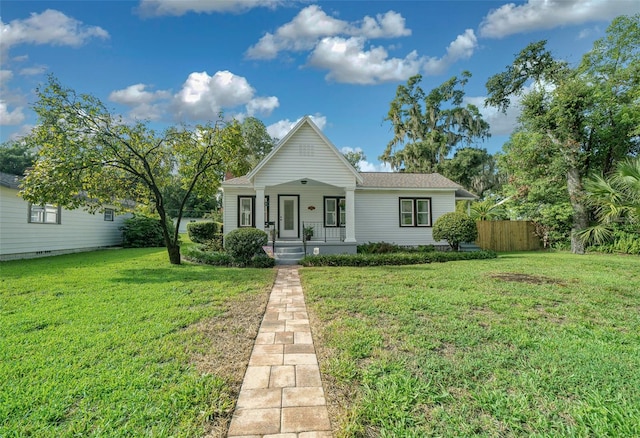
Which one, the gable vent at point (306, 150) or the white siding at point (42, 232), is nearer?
the white siding at point (42, 232)

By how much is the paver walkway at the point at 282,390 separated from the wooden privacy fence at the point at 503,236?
48.2 ft

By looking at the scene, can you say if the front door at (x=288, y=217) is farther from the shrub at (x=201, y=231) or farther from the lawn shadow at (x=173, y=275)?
the lawn shadow at (x=173, y=275)

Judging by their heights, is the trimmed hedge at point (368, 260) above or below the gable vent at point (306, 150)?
below

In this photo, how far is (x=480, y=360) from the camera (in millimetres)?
3145

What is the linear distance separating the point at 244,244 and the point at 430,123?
948 inches

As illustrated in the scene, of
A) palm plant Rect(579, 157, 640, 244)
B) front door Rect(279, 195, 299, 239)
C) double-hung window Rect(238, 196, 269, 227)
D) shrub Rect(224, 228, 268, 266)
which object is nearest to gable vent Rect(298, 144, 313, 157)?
front door Rect(279, 195, 299, 239)

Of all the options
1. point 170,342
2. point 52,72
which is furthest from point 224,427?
point 52,72

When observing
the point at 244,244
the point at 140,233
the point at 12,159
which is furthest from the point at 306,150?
the point at 12,159

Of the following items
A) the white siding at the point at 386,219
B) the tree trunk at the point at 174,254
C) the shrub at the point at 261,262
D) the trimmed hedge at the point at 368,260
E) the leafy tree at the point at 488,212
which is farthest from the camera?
the leafy tree at the point at 488,212

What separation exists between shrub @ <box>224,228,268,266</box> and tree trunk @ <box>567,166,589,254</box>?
49.4ft

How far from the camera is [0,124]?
13555 millimetres

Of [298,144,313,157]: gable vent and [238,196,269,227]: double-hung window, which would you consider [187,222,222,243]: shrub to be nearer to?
[238,196,269,227]: double-hung window

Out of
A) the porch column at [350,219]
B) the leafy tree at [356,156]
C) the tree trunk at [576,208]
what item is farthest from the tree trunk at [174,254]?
the leafy tree at [356,156]

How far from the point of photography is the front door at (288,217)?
14875mm
